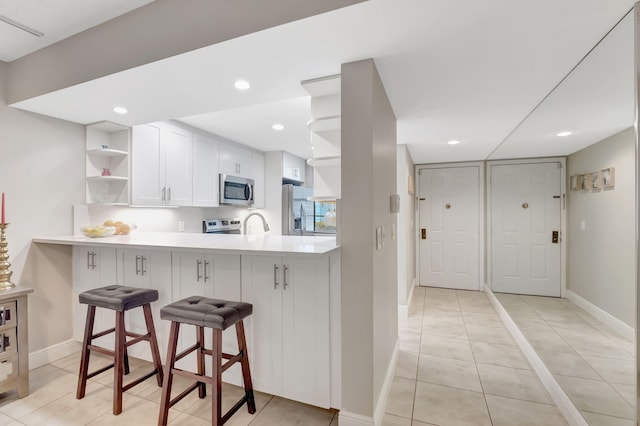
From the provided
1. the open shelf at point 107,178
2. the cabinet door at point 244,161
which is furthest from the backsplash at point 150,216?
the cabinet door at point 244,161

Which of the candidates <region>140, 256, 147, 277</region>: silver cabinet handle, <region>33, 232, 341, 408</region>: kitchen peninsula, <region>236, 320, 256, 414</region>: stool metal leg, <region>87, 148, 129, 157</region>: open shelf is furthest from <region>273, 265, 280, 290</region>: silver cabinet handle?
<region>87, 148, 129, 157</region>: open shelf

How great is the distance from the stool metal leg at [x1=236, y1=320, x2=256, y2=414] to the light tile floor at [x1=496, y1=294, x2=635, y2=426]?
190 cm

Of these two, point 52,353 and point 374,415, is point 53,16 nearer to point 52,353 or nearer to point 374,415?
point 52,353

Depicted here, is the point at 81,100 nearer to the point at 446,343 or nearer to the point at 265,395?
the point at 265,395

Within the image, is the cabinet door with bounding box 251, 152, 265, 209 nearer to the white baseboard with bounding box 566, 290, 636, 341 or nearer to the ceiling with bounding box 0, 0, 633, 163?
the ceiling with bounding box 0, 0, 633, 163

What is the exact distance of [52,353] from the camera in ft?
8.36

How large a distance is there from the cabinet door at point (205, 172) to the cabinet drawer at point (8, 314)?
1815 mm

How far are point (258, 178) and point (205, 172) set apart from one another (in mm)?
1193

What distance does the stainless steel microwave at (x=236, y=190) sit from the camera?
398cm

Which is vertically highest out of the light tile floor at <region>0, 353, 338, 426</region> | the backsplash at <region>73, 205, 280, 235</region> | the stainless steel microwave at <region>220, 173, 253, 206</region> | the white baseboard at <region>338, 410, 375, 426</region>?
the stainless steel microwave at <region>220, 173, 253, 206</region>

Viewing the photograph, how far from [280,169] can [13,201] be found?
3.20 metres

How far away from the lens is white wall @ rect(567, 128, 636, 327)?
1324 mm

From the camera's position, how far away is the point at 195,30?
156cm

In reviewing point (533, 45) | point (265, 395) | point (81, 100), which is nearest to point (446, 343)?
point (265, 395)
